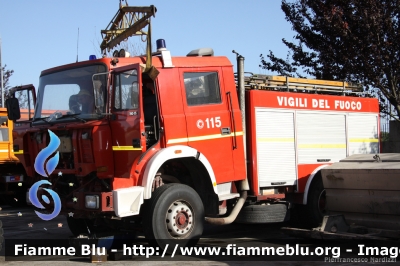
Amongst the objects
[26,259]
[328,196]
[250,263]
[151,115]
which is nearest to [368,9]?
[328,196]

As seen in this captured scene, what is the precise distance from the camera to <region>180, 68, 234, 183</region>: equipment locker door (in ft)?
27.3

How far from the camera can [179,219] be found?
26.1 ft

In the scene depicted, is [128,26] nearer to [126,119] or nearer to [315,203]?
[126,119]

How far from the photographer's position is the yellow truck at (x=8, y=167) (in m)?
16.6

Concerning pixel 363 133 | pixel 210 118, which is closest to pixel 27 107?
pixel 210 118

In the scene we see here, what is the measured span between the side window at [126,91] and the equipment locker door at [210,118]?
0.86 m

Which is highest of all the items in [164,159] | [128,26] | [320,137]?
[128,26]

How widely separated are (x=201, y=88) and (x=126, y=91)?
127cm

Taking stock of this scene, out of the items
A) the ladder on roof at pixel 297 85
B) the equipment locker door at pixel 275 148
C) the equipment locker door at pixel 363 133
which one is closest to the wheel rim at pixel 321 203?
the equipment locker door at pixel 275 148

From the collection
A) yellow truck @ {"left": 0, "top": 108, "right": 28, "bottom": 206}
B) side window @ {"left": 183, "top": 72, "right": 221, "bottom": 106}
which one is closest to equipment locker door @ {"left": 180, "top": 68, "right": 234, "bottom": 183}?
side window @ {"left": 183, "top": 72, "right": 221, "bottom": 106}

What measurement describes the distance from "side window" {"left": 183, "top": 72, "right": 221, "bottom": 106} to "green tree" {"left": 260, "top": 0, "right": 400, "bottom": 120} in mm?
5524

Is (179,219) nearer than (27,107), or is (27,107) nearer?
(179,219)

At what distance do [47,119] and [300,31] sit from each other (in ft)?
27.6

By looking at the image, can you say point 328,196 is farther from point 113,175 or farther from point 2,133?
point 2,133
